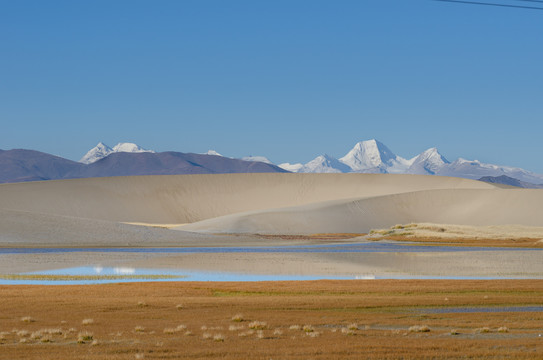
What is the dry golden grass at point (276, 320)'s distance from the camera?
15.1 m

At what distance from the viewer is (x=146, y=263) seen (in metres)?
46.3

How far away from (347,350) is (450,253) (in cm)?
4371

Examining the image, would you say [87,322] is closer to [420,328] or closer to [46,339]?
[46,339]

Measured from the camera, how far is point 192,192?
14962 cm

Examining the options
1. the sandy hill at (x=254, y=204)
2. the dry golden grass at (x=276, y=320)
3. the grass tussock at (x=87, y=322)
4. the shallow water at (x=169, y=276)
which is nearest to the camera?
the dry golden grass at (x=276, y=320)

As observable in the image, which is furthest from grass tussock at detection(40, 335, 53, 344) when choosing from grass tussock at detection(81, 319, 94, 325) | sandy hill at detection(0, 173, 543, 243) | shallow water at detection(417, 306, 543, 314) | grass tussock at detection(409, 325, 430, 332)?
sandy hill at detection(0, 173, 543, 243)

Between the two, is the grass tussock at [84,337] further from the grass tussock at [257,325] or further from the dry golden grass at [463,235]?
the dry golden grass at [463,235]

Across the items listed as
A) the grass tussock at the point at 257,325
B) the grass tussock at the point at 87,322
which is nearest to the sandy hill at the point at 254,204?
the grass tussock at the point at 87,322

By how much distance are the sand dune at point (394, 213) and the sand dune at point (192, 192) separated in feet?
51.6

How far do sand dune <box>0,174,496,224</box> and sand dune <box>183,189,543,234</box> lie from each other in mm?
15727

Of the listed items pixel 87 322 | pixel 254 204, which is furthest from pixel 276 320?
pixel 254 204

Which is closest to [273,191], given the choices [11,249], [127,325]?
[11,249]

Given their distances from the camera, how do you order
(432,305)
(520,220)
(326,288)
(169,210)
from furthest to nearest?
(169,210) → (520,220) → (326,288) → (432,305)

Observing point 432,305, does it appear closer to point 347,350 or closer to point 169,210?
point 347,350
